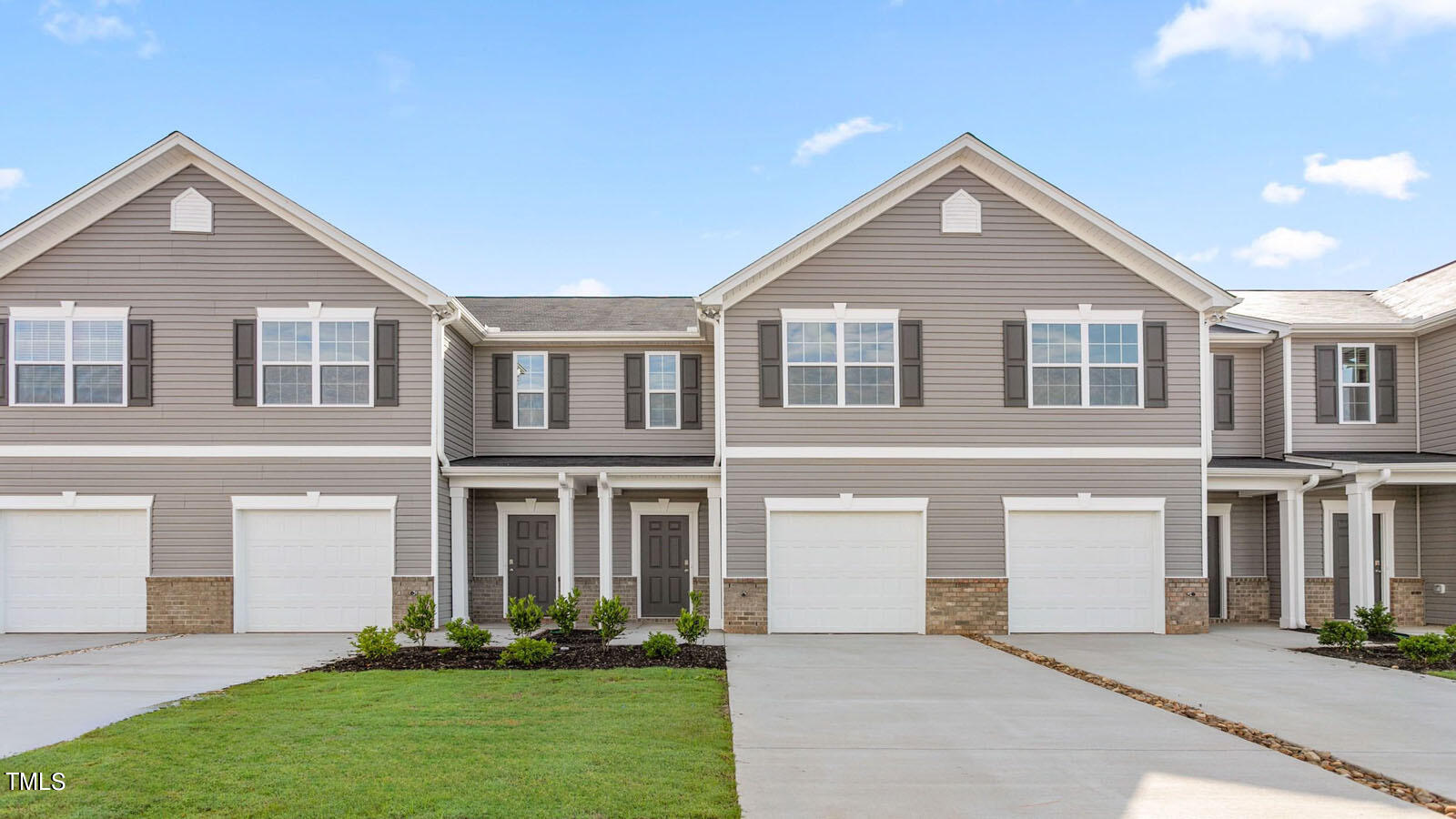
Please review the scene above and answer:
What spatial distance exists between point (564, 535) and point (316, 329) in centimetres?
519

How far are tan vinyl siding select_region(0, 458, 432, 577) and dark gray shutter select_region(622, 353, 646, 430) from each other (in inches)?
159

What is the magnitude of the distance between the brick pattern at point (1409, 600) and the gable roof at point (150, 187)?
17083mm

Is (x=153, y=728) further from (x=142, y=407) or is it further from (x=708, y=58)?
(x=708, y=58)

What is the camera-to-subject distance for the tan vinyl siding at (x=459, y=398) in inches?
698

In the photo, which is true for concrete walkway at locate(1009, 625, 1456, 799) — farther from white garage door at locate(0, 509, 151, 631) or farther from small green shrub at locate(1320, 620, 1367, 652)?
white garage door at locate(0, 509, 151, 631)

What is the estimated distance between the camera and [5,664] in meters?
13.1

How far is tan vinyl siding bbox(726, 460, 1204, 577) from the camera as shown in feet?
55.4

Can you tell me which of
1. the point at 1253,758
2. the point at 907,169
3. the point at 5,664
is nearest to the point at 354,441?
the point at 5,664

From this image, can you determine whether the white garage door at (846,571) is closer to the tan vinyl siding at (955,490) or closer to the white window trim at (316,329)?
the tan vinyl siding at (955,490)

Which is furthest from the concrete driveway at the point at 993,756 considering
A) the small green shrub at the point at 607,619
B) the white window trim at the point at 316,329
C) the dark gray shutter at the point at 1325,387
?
the dark gray shutter at the point at 1325,387

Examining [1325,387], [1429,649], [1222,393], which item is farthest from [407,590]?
[1325,387]

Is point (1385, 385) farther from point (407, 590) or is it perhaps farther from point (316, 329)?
point (316, 329)

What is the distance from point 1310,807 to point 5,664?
14131mm

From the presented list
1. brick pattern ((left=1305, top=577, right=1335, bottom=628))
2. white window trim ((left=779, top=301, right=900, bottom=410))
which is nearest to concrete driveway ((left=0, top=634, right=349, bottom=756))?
white window trim ((left=779, top=301, right=900, bottom=410))
